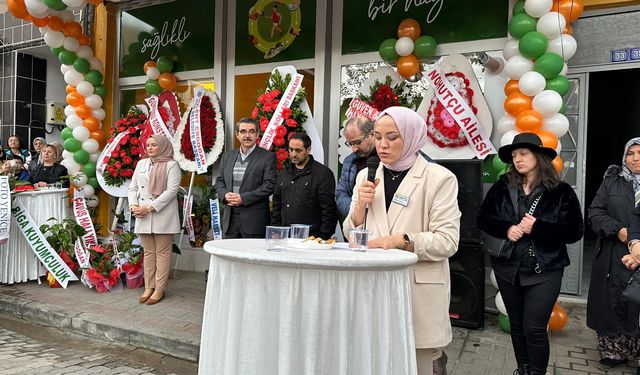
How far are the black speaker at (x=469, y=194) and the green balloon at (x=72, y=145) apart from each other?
16.4ft

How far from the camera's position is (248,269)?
1.81m

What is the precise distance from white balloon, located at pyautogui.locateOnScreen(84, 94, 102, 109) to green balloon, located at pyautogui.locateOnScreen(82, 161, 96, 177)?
81 cm

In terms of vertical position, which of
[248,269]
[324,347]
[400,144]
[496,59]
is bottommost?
[324,347]

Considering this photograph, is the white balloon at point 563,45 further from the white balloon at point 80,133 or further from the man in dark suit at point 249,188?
the white balloon at point 80,133

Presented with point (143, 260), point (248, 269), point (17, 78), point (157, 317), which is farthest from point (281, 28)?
point (17, 78)

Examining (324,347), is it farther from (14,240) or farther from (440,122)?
(14,240)

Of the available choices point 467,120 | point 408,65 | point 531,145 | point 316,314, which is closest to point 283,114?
point 408,65

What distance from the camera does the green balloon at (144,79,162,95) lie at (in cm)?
673

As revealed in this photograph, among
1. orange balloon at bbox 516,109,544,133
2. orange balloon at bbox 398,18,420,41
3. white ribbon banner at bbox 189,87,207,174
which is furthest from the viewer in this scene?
white ribbon banner at bbox 189,87,207,174

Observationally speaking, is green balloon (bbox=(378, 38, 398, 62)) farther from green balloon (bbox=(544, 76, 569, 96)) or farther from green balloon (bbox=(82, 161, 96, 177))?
green balloon (bbox=(82, 161, 96, 177))

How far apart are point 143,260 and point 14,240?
1.54m

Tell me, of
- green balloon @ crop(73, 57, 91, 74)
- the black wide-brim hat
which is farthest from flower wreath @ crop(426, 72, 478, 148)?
green balloon @ crop(73, 57, 91, 74)

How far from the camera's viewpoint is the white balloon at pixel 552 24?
3.78 meters

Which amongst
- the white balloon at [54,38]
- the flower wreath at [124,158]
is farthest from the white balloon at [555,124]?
the white balloon at [54,38]
